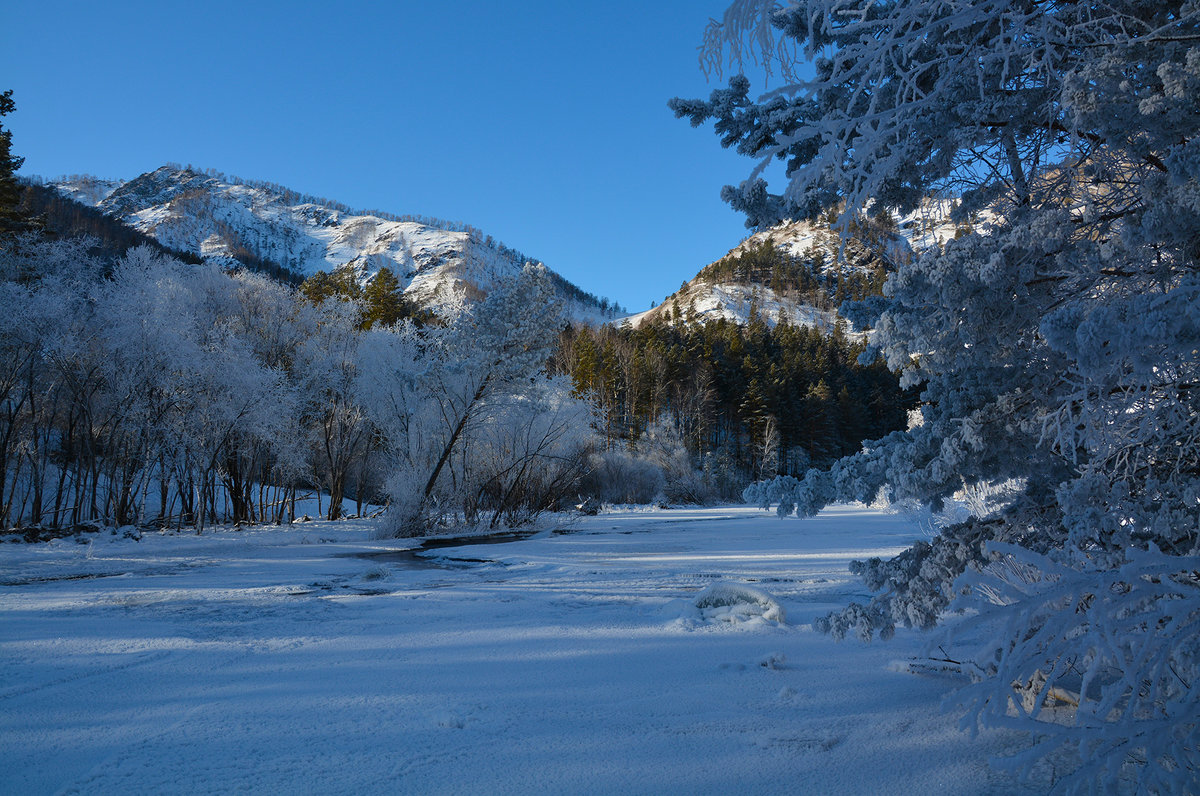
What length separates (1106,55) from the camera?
2.51 metres

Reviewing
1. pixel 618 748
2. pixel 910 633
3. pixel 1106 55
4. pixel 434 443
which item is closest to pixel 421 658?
pixel 618 748

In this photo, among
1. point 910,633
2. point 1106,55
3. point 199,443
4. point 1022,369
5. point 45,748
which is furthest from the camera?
point 199,443

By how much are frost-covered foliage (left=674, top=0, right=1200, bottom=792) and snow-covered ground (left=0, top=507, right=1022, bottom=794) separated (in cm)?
64

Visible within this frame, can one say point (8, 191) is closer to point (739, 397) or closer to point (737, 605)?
point (737, 605)

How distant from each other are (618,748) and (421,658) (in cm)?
194

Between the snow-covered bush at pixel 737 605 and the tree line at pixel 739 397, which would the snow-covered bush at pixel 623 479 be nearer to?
the tree line at pixel 739 397

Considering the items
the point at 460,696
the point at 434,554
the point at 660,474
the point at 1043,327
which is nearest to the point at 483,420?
the point at 434,554

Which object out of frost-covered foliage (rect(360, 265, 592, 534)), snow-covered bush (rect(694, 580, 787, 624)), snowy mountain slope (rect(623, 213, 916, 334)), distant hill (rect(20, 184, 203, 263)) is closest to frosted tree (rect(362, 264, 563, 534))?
frost-covered foliage (rect(360, 265, 592, 534))

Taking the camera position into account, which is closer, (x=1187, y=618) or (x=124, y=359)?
(x=1187, y=618)

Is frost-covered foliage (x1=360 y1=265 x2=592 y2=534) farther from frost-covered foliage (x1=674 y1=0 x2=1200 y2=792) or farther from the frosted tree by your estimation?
frost-covered foliage (x1=674 y1=0 x2=1200 y2=792)

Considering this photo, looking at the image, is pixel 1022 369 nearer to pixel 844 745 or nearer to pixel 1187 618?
pixel 1187 618

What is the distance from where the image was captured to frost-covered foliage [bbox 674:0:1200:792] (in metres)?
1.99

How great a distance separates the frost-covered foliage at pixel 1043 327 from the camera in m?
1.99

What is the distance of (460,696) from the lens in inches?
142
